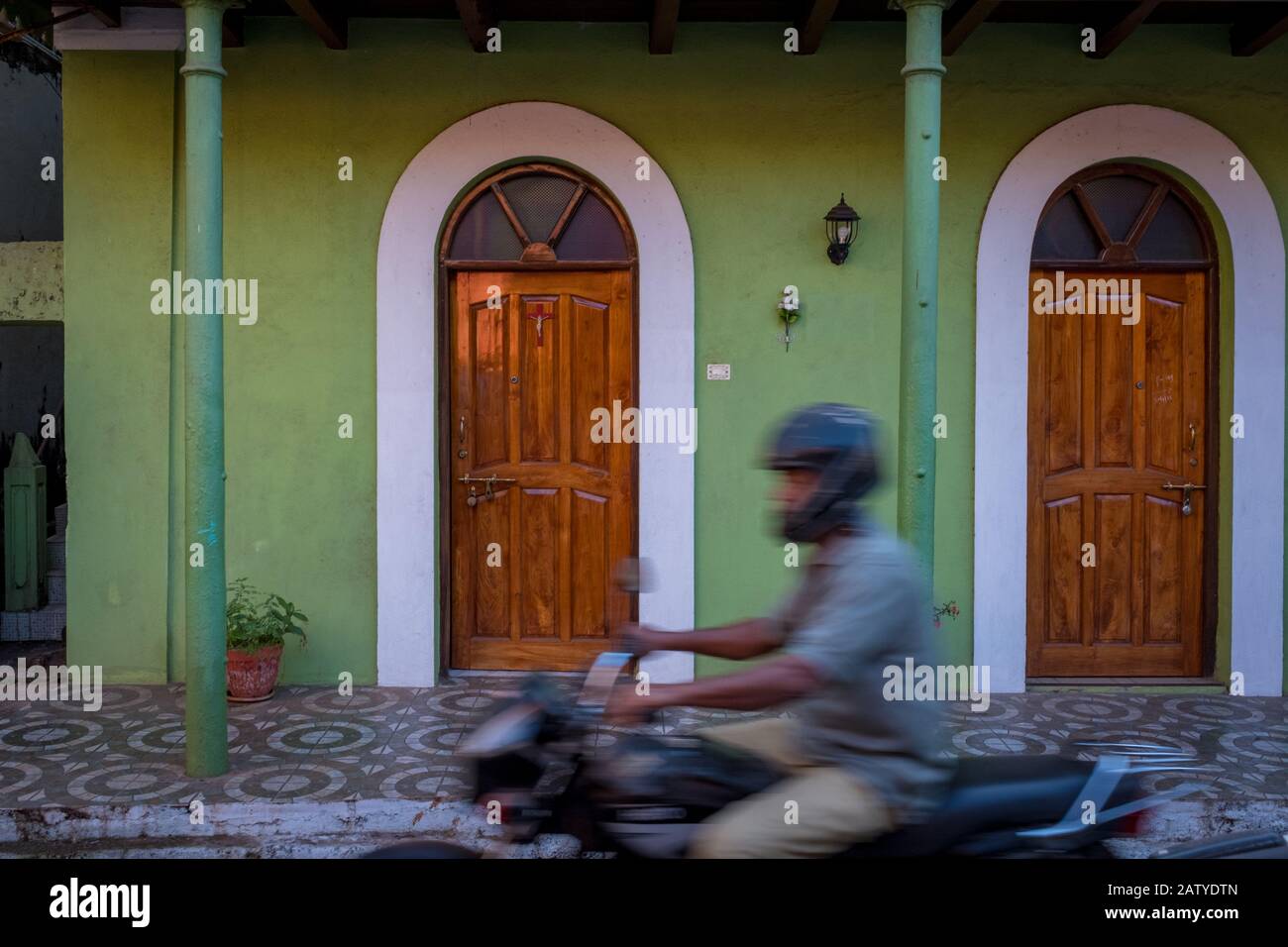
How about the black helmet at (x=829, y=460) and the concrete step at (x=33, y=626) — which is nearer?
the black helmet at (x=829, y=460)

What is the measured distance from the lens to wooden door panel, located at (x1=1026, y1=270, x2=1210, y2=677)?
664cm

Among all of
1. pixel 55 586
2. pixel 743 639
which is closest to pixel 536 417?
pixel 743 639

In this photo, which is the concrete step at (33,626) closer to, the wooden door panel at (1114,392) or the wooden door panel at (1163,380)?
the wooden door panel at (1114,392)

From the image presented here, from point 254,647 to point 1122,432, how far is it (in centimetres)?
550

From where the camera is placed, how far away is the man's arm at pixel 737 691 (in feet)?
7.93

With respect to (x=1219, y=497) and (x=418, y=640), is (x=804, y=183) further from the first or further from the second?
(x=418, y=640)

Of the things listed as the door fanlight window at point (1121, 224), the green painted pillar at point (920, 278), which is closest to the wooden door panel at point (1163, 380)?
the door fanlight window at point (1121, 224)

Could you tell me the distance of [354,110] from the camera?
659 cm

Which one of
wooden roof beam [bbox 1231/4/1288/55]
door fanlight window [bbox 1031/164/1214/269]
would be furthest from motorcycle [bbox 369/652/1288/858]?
wooden roof beam [bbox 1231/4/1288/55]

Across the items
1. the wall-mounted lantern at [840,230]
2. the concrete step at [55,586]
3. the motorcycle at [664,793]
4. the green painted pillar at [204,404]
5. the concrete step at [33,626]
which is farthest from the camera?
the concrete step at [55,586]

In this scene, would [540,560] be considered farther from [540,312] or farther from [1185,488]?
[1185,488]

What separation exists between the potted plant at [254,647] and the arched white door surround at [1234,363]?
4.30 metres

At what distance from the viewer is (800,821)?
246 centimetres
